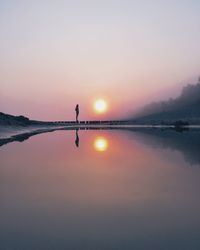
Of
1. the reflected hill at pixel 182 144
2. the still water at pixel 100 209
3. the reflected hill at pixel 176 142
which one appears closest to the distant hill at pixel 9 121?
the reflected hill at pixel 176 142

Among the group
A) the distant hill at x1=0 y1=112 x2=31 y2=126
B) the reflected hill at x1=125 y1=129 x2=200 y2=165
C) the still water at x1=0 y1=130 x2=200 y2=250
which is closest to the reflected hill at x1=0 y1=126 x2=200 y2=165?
the reflected hill at x1=125 y1=129 x2=200 y2=165

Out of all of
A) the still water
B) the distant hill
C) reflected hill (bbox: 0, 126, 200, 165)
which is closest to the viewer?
the still water

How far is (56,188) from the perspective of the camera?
10828mm

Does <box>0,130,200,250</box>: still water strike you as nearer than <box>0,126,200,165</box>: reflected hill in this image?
Yes

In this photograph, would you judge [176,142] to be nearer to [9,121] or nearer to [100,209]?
[100,209]

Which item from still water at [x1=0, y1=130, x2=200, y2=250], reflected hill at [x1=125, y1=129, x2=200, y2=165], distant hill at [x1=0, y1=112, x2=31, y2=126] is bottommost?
still water at [x1=0, y1=130, x2=200, y2=250]

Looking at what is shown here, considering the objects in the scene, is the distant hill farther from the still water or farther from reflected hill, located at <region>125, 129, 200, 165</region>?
the still water

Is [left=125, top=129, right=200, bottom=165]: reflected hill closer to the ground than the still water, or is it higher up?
higher up

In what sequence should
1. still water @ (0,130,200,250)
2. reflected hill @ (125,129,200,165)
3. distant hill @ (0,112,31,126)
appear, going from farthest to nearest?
distant hill @ (0,112,31,126)
reflected hill @ (125,129,200,165)
still water @ (0,130,200,250)

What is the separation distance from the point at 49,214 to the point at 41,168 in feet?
26.5

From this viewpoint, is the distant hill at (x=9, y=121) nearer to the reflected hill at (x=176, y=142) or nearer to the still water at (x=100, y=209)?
the reflected hill at (x=176, y=142)

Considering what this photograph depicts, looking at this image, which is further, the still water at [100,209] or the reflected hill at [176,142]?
the reflected hill at [176,142]

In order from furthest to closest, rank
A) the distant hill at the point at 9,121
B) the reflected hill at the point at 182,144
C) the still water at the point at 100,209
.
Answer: the distant hill at the point at 9,121 < the reflected hill at the point at 182,144 < the still water at the point at 100,209

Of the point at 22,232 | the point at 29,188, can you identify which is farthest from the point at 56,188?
the point at 22,232
